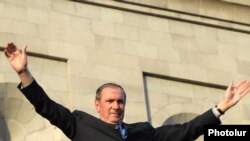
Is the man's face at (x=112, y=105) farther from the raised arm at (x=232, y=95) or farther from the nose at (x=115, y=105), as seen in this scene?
the raised arm at (x=232, y=95)

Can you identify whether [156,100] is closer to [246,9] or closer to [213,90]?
[213,90]

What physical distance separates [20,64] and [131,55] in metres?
10.7

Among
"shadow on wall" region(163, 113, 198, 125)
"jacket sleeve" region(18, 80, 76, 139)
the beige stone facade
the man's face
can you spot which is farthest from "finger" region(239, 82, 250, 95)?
"shadow on wall" region(163, 113, 198, 125)

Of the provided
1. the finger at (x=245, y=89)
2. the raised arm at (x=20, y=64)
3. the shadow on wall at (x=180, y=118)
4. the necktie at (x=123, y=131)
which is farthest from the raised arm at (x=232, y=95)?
the shadow on wall at (x=180, y=118)

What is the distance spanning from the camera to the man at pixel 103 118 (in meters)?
10.2

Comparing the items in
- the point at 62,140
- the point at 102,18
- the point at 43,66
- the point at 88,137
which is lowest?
the point at 88,137

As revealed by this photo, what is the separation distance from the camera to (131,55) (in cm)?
2084

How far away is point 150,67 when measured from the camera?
69.1 feet

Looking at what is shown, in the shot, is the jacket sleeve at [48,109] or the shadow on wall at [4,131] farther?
the shadow on wall at [4,131]

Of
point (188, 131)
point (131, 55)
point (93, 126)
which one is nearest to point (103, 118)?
point (93, 126)

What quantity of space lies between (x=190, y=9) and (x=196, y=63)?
1.12 metres

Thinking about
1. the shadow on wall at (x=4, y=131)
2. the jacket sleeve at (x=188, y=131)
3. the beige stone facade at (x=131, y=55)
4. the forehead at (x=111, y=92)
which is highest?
the beige stone facade at (x=131, y=55)

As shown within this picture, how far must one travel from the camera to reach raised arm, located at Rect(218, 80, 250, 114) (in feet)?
34.7

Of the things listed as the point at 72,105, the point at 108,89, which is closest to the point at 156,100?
the point at 72,105
